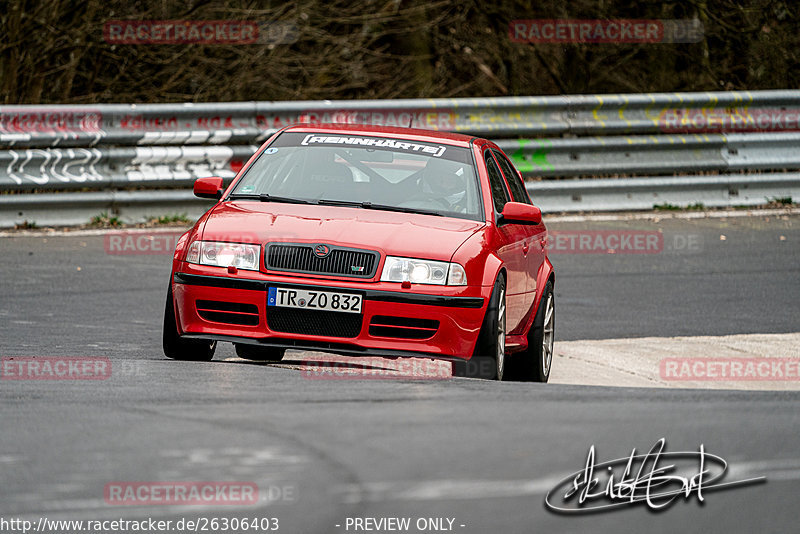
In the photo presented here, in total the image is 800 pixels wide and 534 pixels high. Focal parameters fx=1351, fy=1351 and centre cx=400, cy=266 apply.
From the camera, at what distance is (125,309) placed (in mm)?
10266

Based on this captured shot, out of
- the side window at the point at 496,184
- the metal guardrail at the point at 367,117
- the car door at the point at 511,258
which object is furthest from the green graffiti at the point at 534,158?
the car door at the point at 511,258

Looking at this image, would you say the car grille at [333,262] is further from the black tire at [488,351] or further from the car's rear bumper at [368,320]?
the black tire at [488,351]

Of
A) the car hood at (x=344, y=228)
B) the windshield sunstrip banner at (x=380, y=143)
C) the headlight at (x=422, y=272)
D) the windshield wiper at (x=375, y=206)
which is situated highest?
the windshield sunstrip banner at (x=380, y=143)

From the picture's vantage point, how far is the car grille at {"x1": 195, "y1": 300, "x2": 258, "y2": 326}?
23.2 feet

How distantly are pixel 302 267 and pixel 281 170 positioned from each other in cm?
139

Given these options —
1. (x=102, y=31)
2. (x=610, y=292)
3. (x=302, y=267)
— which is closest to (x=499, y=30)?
(x=102, y=31)

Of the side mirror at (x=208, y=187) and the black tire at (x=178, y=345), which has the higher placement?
the side mirror at (x=208, y=187)

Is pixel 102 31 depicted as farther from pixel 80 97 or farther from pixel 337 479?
pixel 337 479

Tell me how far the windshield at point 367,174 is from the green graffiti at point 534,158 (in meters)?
7.37

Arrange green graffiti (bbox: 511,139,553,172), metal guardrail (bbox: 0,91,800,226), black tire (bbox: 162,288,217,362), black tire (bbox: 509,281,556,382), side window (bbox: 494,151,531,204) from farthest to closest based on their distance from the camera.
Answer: green graffiti (bbox: 511,139,553,172) → metal guardrail (bbox: 0,91,800,226) → side window (bbox: 494,151,531,204) → black tire (bbox: 509,281,556,382) → black tire (bbox: 162,288,217,362)

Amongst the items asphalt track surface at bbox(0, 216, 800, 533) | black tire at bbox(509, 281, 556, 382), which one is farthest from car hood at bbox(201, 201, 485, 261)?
black tire at bbox(509, 281, 556, 382)

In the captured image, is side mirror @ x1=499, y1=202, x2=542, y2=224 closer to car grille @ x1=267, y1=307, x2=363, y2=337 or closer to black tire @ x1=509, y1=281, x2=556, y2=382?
black tire @ x1=509, y1=281, x2=556, y2=382

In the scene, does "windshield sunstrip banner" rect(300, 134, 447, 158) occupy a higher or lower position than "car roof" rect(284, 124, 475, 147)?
lower

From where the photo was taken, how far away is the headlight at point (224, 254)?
7090 millimetres
